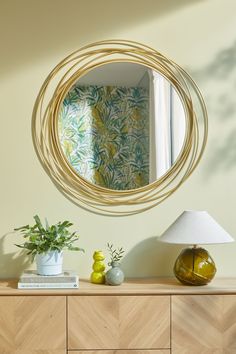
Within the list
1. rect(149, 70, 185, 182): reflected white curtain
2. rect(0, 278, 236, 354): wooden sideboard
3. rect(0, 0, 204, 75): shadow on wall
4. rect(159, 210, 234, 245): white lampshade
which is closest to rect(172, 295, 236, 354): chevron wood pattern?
rect(0, 278, 236, 354): wooden sideboard

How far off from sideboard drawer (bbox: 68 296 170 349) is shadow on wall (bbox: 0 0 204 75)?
119 cm

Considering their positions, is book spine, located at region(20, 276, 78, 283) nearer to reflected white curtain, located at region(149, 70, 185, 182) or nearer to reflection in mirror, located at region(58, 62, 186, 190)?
reflection in mirror, located at region(58, 62, 186, 190)

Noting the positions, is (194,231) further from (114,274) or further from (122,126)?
(122,126)

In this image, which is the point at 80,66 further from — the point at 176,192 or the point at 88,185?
the point at 176,192

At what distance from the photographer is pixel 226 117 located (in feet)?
8.57

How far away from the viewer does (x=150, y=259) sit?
2.57m

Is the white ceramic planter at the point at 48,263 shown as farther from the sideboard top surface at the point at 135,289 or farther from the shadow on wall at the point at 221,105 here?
the shadow on wall at the point at 221,105

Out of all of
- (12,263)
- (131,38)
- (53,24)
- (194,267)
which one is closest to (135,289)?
(194,267)

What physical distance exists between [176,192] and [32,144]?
2.45ft

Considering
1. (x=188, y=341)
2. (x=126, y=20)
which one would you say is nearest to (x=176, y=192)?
(x=188, y=341)

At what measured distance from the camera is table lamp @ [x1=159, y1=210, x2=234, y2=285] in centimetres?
229

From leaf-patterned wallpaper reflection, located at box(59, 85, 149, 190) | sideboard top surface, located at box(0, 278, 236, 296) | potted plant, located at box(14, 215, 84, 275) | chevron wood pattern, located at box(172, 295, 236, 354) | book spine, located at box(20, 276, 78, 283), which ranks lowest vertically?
chevron wood pattern, located at box(172, 295, 236, 354)

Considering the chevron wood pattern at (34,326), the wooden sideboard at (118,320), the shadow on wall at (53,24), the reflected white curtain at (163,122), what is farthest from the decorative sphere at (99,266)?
→ the shadow on wall at (53,24)

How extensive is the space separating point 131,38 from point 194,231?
1001 millimetres
